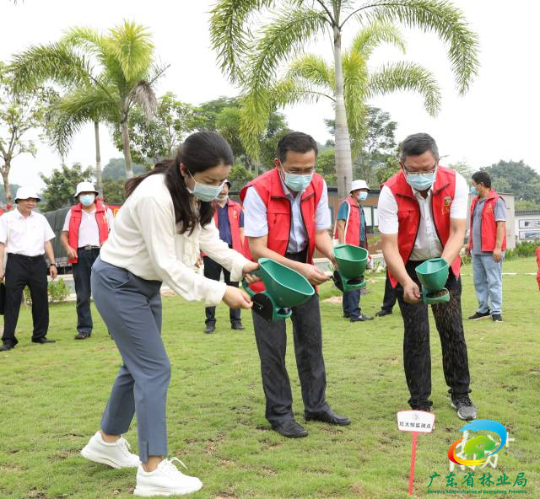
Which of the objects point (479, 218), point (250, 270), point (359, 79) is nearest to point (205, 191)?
point (250, 270)

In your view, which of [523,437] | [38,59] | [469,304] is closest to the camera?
[523,437]

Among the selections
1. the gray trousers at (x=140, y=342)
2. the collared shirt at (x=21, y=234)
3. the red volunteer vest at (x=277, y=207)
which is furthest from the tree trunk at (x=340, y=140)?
the gray trousers at (x=140, y=342)

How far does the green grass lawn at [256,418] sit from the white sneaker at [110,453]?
6 centimetres

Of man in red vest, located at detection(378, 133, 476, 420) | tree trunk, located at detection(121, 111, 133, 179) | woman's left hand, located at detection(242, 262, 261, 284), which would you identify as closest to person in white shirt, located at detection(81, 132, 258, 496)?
woman's left hand, located at detection(242, 262, 261, 284)

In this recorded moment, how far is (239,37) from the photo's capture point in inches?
487

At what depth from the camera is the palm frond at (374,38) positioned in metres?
16.7

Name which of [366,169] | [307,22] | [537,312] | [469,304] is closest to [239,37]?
[307,22]

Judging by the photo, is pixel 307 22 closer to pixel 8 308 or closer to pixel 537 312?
pixel 537 312

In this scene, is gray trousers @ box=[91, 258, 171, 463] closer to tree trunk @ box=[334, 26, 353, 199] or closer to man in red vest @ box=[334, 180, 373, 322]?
man in red vest @ box=[334, 180, 373, 322]

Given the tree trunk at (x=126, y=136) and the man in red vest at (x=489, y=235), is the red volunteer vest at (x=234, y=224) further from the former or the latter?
the tree trunk at (x=126, y=136)

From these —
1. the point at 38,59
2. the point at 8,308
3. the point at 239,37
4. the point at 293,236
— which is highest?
the point at 38,59

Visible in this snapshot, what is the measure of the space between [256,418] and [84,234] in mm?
4839

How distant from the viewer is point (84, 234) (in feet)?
27.7

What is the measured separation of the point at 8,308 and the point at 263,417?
16.1 ft
